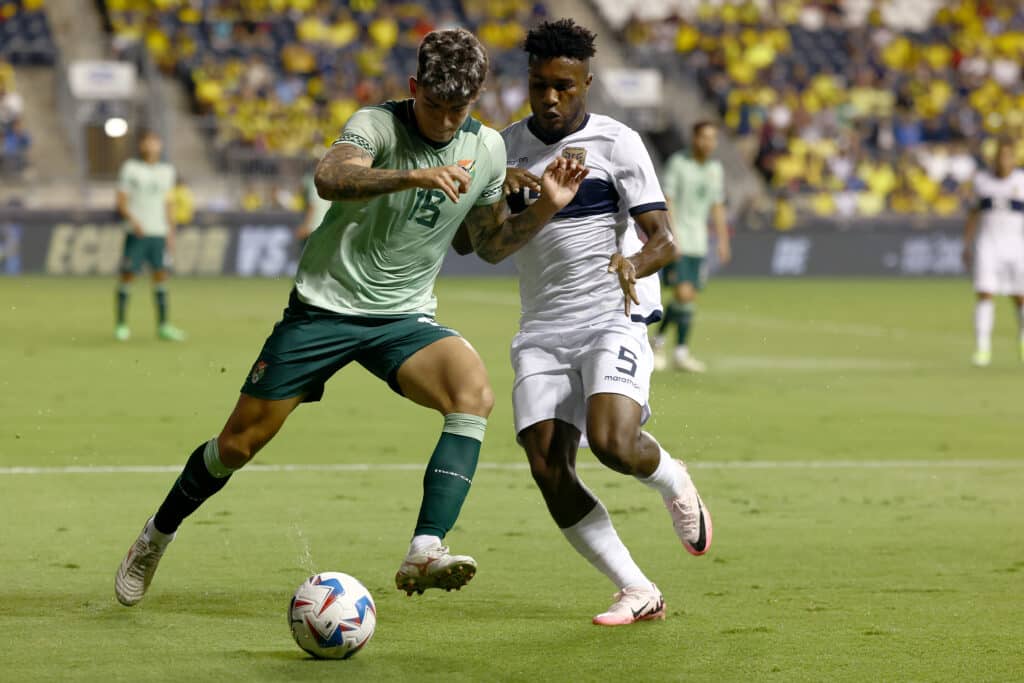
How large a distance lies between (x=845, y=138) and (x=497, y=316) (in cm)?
1592

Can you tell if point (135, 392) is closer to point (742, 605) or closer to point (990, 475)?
point (990, 475)

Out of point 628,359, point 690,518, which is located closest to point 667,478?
point 690,518

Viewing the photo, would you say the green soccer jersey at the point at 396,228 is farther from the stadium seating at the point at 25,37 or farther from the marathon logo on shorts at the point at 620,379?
the stadium seating at the point at 25,37

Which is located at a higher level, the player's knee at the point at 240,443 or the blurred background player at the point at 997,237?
the player's knee at the point at 240,443

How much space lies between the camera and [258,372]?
20.0ft

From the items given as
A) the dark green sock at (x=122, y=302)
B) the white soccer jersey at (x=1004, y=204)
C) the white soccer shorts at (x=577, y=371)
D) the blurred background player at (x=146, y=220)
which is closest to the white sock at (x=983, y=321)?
the white soccer jersey at (x=1004, y=204)

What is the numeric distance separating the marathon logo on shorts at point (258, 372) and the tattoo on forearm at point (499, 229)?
36.6 inches

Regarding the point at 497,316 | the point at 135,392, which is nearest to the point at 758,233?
the point at 497,316

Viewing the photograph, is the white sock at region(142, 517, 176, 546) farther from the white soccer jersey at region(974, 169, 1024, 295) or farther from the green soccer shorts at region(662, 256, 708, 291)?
the white soccer jersey at region(974, 169, 1024, 295)

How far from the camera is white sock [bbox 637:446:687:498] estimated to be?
6.36m

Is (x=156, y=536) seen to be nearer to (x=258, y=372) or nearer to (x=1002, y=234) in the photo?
(x=258, y=372)

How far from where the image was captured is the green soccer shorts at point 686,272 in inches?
631

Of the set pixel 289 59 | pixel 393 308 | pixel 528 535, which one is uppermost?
pixel 289 59

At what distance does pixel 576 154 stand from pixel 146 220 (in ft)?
42.0
